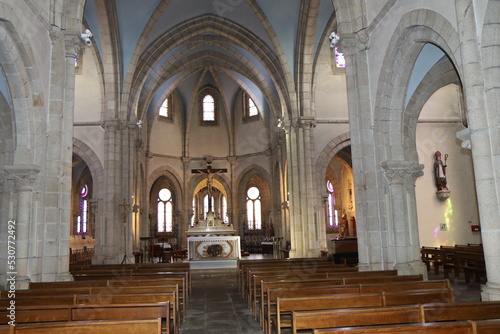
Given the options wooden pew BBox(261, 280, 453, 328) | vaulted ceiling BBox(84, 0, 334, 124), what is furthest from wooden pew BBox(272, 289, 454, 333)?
vaulted ceiling BBox(84, 0, 334, 124)

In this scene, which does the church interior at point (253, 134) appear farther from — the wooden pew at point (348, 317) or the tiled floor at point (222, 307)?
the wooden pew at point (348, 317)

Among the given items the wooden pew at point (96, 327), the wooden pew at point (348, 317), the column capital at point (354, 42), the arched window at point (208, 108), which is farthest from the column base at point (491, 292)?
the arched window at point (208, 108)

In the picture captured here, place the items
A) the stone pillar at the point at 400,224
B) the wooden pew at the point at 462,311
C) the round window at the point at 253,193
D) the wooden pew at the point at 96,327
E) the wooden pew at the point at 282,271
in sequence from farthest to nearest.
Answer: the round window at the point at 253,193, the stone pillar at the point at 400,224, the wooden pew at the point at 282,271, the wooden pew at the point at 462,311, the wooden pew at the point at 96,327

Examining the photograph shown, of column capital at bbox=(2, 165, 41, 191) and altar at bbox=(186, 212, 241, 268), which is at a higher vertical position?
column capital at bbox=(2, 165, 41, 191)

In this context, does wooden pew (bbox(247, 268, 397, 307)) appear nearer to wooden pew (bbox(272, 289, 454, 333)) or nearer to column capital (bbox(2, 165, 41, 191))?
wooden pew (bbox(272, 289, 454, 333))

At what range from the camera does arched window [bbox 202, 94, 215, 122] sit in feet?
109

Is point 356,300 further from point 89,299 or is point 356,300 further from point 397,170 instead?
point 397,170

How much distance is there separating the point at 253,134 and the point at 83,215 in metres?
13.2

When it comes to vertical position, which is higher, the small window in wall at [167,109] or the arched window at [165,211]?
the small window in wall at [167,109]

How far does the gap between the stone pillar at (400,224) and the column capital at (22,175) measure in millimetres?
7172

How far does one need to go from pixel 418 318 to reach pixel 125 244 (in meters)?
16.0

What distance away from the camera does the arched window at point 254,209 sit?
33094mm

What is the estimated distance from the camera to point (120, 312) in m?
5.19

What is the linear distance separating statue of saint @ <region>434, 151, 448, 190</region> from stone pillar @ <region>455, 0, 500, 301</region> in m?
12.6
